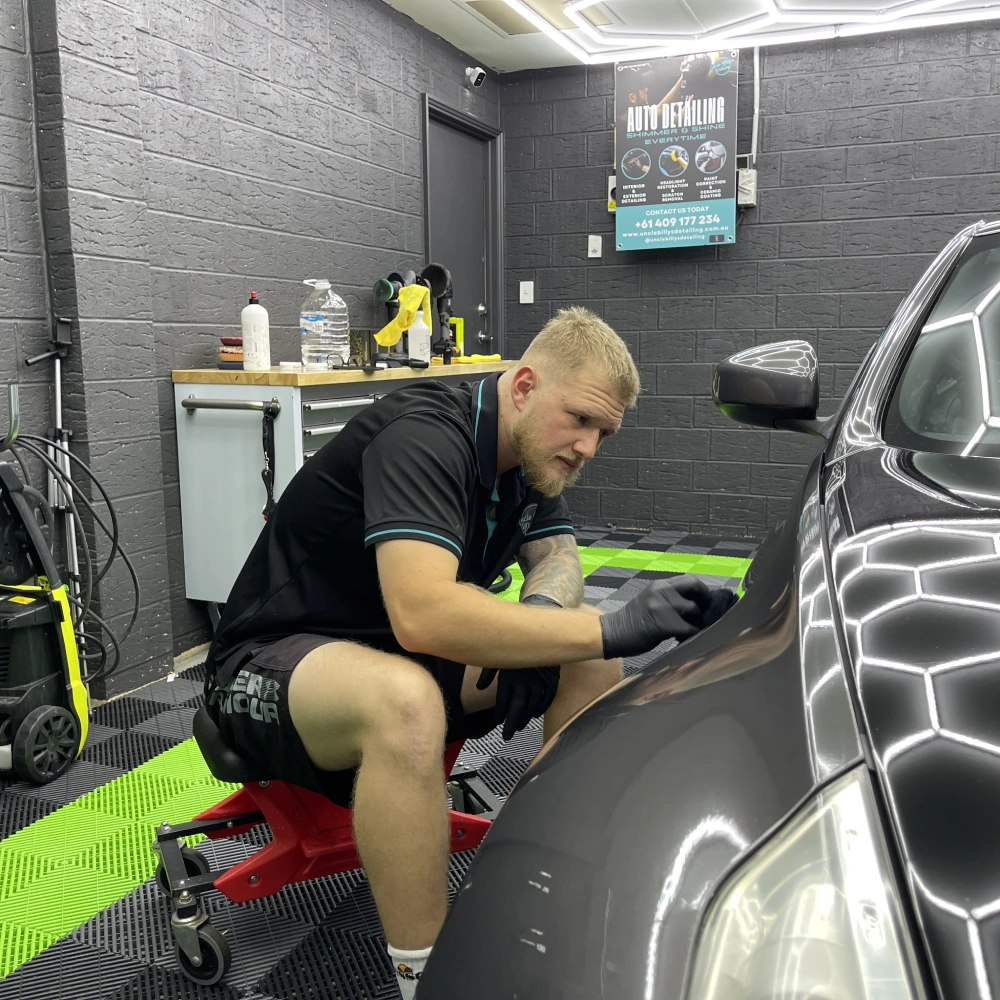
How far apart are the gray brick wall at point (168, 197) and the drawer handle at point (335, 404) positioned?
51 centimetres

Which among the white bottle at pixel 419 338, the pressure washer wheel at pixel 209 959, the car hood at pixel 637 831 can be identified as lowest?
the pressure washer wheel at pixel 209 959

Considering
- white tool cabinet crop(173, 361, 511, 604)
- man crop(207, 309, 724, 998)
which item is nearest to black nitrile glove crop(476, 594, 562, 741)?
man crop(207, 309, 724, 998)

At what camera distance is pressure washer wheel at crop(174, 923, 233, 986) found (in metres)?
1.46

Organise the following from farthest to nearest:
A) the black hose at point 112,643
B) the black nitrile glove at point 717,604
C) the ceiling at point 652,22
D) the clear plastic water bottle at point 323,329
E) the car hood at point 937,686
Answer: the ceiling at point 652,22 < the clear plastic water bottle at point 323,329 < the black hose at point 112,643 < the black nitrile glove at point 717,604 < the car hood at point 937,686

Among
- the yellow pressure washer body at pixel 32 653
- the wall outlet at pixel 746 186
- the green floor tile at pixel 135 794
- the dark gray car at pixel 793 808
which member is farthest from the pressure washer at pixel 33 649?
the wall outlet at pixel 746 186

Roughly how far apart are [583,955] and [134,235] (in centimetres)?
283

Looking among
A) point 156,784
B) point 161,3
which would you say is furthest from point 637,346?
point 156,784

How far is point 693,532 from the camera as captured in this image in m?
5.31

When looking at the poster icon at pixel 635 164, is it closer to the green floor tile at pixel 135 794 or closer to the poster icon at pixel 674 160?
the poster icon at pixel 674 160

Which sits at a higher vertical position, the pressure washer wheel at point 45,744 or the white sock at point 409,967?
the white sock at point 409,967

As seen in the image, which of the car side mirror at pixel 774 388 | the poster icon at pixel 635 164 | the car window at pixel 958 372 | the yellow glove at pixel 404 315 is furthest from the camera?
the poster icon at pixel 635 164

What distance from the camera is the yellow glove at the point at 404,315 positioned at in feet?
11.9

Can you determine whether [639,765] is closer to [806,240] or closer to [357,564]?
[357,564]

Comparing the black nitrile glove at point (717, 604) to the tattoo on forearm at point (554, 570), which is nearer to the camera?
the black nitrile glove at point (717, 604)
